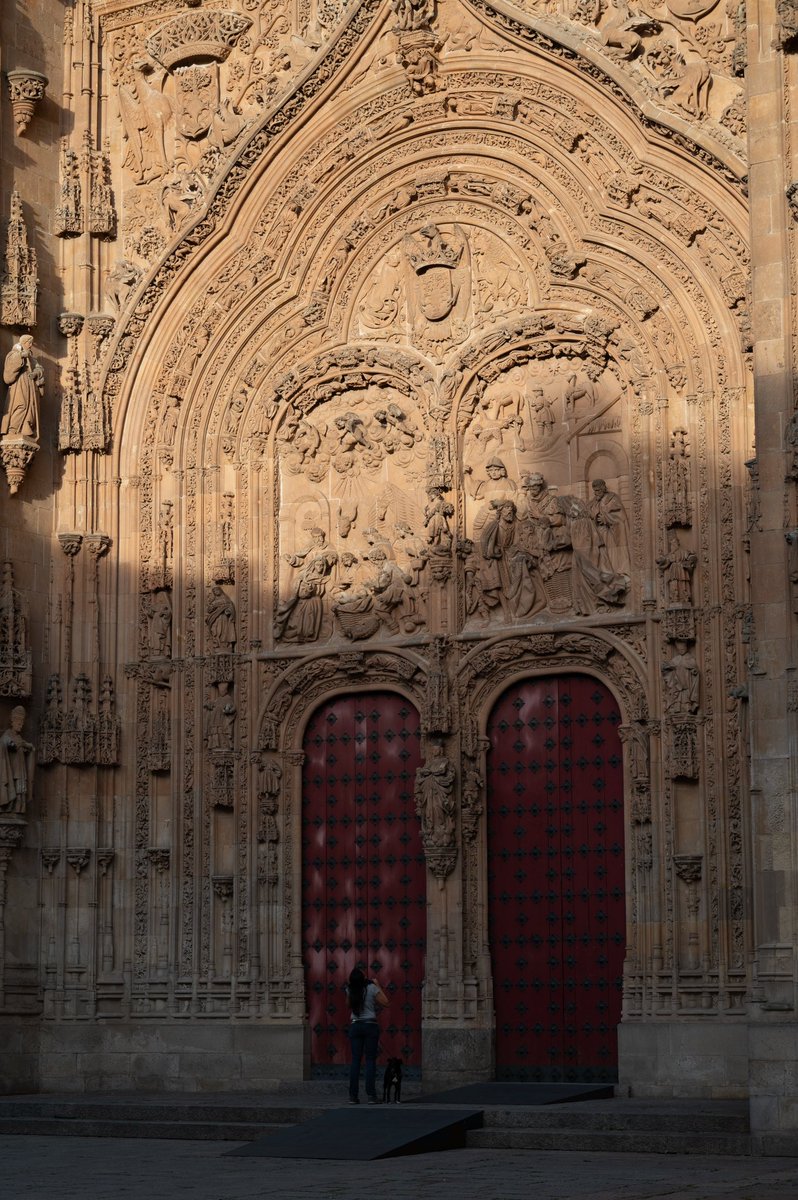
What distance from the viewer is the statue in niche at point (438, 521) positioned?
912 inches

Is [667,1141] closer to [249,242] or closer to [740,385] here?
[740,385]

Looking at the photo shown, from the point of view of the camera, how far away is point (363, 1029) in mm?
20844

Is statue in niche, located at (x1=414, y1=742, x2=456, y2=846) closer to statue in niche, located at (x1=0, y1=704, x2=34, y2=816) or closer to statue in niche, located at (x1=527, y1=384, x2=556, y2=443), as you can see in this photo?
statue in niche, located at (x1=527, y1=384, x2=556, y2=443)

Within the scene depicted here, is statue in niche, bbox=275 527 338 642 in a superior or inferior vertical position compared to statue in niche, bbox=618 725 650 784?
superior

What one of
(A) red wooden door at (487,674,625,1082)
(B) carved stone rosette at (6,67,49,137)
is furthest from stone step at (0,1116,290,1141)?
(B) carved stone rosette at (6,67,49,137)

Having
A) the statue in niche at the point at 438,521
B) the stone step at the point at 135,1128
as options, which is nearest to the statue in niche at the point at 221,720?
the statue in niche at the point at 438,521

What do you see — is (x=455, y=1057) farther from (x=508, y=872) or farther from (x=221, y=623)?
(x=221, y=623)

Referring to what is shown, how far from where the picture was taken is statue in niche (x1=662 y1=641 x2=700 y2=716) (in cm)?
2116

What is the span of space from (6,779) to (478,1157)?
851 cm

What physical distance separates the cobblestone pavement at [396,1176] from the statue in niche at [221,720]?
607 cm

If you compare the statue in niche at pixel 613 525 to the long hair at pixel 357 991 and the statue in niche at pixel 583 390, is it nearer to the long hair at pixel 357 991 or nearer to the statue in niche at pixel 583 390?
the statue in niche at pixel 583 390

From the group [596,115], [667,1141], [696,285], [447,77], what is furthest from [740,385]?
[667,1141]

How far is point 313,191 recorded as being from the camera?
79.8ft

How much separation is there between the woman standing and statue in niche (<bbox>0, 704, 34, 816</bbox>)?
495 cm
